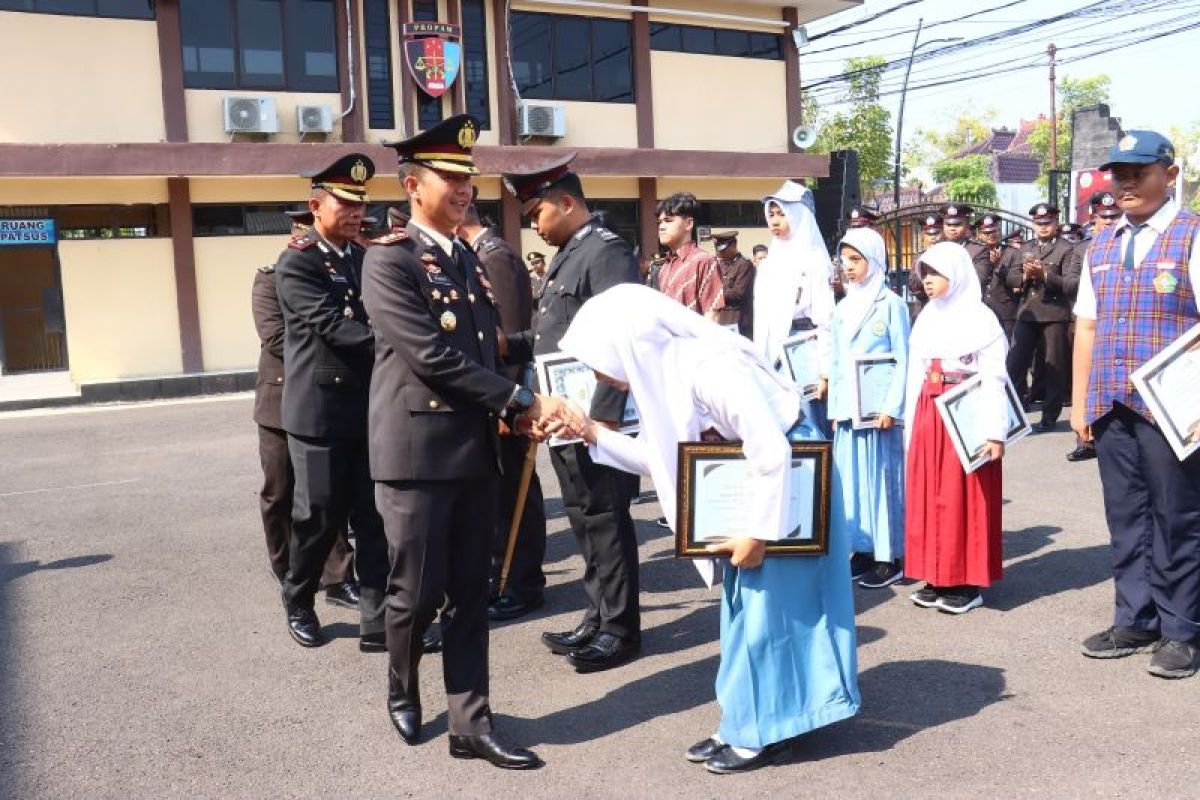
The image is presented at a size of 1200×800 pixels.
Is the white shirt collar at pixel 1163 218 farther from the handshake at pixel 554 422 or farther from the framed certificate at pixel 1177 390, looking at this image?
the handshake at pixel 554 422

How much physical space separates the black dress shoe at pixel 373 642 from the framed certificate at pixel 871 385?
2.65 m

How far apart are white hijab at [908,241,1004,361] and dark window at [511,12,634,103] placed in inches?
634

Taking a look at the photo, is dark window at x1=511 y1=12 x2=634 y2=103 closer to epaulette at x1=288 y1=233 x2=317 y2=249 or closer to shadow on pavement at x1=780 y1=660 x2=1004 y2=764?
epaulette at x1=288 y1=233 x2=317 y2=249

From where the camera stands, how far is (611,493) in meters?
4.65

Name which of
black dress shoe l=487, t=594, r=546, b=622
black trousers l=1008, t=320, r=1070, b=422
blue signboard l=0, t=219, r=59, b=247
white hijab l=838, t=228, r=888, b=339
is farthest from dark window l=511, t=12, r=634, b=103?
black dress shoe l=487, t=594, r=546, b=622

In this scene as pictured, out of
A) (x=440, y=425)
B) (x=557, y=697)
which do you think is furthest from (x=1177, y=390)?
(x=440, y=425)

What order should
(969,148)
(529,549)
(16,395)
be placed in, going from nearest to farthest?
(529,549)
(16,395)
(969,148)

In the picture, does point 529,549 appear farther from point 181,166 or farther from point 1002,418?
point 181,166

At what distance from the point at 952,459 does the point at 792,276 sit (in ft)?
6.68

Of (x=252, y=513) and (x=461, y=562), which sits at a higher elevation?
(x=461, y=562)

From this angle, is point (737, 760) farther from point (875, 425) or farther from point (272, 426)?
point (272, 426)

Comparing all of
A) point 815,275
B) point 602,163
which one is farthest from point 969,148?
point 815,275

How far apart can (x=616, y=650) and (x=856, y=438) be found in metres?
2.02

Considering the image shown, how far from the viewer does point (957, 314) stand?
5270 millimetres
